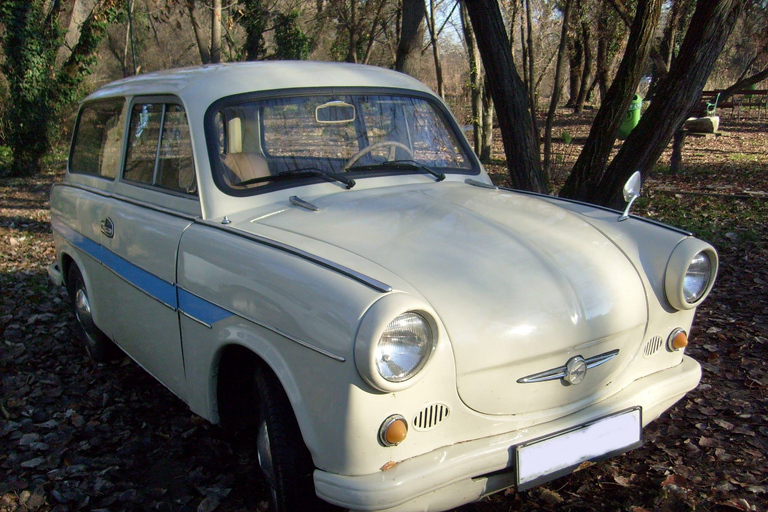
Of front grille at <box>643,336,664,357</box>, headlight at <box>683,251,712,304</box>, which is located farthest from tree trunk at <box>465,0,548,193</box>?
front grille at <box>643,336,664,357</box>

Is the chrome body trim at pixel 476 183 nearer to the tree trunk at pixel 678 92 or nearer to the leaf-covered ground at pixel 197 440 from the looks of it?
the leaf-covered ground at pixel 197 440

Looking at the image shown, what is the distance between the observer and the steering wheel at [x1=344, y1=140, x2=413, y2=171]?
3.51 m

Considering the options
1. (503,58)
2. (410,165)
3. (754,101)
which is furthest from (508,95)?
(754,101)

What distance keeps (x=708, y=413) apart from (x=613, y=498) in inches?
41.8

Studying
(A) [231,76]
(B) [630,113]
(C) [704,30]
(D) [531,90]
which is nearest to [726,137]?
(B) [630,113]

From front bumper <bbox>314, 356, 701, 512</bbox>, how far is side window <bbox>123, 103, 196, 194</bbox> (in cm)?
173

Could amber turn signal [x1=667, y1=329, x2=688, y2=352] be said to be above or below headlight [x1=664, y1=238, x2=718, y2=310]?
below

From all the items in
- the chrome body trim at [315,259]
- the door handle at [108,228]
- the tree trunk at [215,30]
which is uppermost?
the tree trunk at [215,30]

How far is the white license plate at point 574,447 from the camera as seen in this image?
230 centimetres

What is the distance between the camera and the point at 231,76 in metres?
3.48

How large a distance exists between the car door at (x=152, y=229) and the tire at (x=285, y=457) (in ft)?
2.67

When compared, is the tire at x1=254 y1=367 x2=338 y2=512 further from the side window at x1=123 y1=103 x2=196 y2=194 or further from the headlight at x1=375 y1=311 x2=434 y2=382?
the side window at x1=123 y1=103 x2=196 y2=194

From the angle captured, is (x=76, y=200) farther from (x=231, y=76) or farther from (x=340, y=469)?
(x=340, y=469)

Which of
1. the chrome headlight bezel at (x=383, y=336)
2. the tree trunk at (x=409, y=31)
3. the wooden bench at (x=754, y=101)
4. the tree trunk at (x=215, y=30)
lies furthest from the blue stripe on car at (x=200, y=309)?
the wooden bench at (x=754, y=101)
